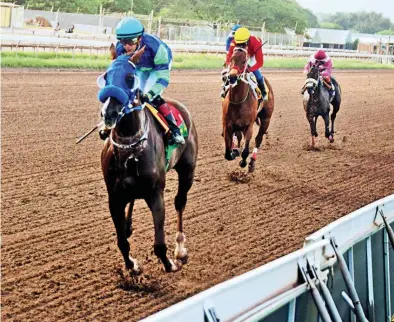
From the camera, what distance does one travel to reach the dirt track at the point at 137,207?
21.8ft

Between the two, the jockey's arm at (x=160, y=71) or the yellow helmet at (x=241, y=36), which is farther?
the yellow helmet at (x=241, y=36)

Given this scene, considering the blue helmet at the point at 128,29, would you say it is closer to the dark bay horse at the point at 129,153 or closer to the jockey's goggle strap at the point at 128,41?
the jockey's goggle strap at the point at 128,41

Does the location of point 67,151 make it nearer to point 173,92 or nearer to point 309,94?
point 309,94

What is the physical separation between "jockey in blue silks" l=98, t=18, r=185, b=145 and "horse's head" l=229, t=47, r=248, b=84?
12.5 feet

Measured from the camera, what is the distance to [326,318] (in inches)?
173

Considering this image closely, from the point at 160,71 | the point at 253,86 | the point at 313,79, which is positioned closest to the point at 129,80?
the point at 160,71

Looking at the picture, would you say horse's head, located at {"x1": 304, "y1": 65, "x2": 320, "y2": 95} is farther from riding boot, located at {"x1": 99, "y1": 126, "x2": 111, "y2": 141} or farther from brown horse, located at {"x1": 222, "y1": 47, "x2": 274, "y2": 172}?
riding boot, located at {"x1": 99, "y1": 126, "x2": 111, "y2": 141}

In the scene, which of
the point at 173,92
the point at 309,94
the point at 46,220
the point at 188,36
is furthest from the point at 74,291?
the point at 188,36

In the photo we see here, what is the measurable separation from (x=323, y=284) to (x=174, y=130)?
3070 millimetres

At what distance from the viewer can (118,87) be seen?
6066mm

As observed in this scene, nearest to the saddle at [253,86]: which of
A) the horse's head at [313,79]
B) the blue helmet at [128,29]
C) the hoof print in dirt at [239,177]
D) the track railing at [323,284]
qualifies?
the hoof print in dirt at [239,177]

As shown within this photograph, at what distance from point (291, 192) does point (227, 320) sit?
25.1 ft

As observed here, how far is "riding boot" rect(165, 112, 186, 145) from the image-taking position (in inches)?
282

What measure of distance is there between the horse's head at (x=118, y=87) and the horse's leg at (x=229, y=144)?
5.16 meters
